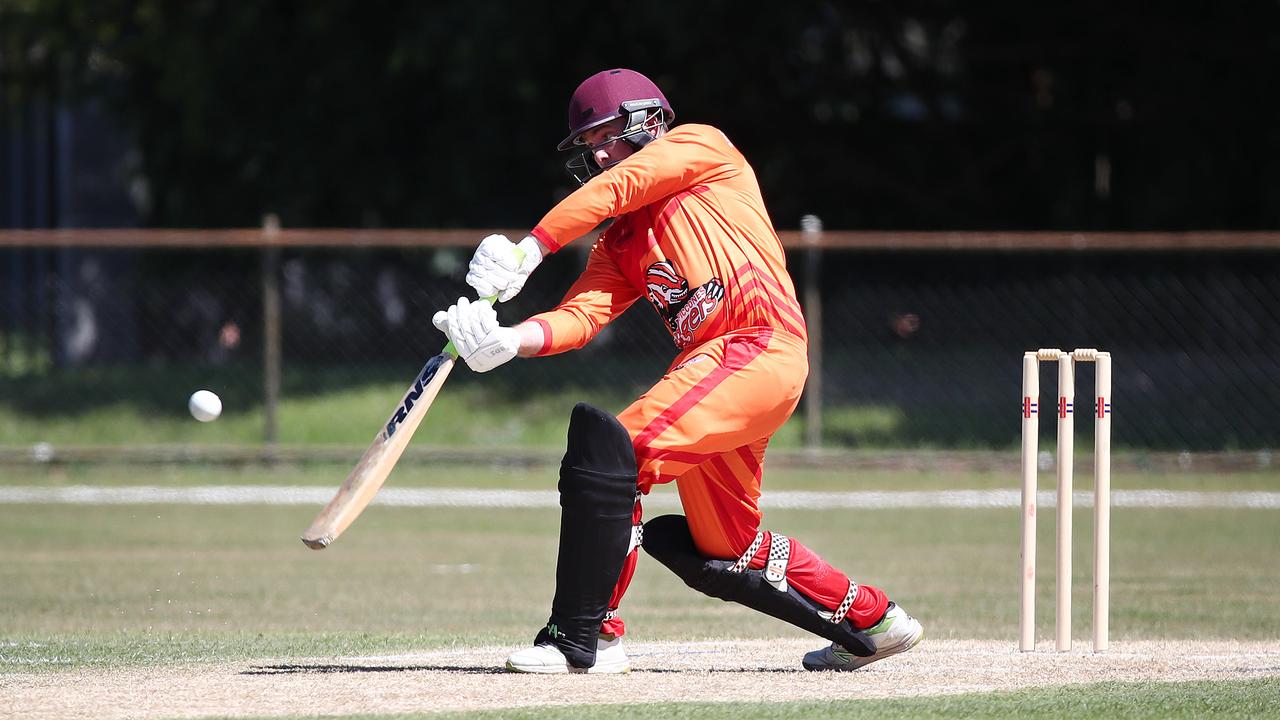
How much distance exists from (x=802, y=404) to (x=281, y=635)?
8947mm

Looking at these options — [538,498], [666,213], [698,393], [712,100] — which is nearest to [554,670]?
[698,393]

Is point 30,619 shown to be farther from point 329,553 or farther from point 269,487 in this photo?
point 269,487

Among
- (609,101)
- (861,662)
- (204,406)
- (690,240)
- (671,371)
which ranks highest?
(609,101)

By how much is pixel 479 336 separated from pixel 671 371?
2.04 ft

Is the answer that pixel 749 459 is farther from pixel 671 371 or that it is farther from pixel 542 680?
pixel 542 680

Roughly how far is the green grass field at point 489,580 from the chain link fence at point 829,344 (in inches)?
70.4

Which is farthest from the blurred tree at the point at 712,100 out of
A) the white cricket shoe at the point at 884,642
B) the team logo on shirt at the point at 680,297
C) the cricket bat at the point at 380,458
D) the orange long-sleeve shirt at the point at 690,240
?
the cricket bat at the point at 380,458

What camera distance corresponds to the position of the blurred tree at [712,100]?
18453 mm

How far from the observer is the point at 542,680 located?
5359mm

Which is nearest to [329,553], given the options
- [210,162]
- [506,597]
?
[506,597]

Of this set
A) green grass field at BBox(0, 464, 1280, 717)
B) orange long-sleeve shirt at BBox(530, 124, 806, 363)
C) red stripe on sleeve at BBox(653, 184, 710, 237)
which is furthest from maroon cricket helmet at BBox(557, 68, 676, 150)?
green grass field at BBox(0, 464, 1280, 717)

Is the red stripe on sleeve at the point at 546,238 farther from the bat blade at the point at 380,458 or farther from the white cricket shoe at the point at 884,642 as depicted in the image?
the white cricket shoe at the point at 884,642

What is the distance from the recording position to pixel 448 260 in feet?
71.2

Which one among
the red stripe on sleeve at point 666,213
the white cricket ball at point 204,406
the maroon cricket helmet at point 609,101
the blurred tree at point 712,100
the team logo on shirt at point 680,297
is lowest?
the white cricket ball at point 204,406
